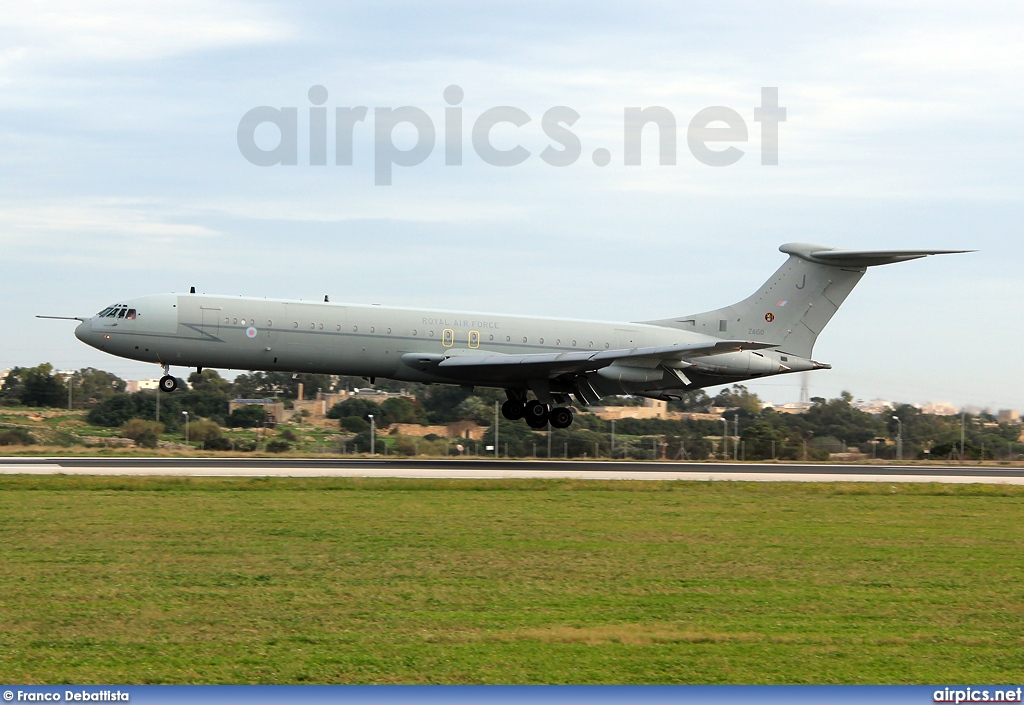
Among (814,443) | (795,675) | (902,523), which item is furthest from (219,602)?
(814,443)

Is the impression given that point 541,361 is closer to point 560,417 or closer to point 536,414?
point 560,417

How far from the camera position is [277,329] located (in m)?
37.4

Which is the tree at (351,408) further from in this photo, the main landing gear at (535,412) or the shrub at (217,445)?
the main landing gear at (535,412)

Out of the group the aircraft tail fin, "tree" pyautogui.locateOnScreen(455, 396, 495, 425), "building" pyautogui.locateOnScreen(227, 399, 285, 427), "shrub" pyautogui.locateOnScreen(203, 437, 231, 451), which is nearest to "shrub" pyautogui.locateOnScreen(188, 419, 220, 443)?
"shrub" pyautogui.locateOnScreen(203, 437, 231, 451)

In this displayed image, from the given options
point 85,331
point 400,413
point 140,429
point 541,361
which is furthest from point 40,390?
point 541,361

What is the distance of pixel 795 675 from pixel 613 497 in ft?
52.1

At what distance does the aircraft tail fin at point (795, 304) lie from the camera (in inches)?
1752

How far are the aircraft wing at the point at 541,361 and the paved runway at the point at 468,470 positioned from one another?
10.7ft

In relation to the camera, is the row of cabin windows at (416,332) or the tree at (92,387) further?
the tree at (92,387)

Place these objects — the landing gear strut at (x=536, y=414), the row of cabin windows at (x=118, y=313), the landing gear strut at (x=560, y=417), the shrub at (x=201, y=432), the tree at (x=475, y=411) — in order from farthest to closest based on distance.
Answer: the tree at (x=475, y=411) → the shrub at (x=201, y=432) → the landing gear strut at (x=536, y=414) → the landing gear strut at (x=560, y=417) → the row of cabin windows at (x=118, y=313)

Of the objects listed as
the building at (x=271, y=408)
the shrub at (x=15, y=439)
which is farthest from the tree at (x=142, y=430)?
the building at (x=271, y=408)

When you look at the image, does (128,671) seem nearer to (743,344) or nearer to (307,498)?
(307,498)

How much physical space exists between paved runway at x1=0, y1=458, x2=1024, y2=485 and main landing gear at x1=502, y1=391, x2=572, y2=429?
1.55 m

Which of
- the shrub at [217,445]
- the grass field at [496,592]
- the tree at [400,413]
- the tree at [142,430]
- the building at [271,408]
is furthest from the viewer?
the building at [271,408]
